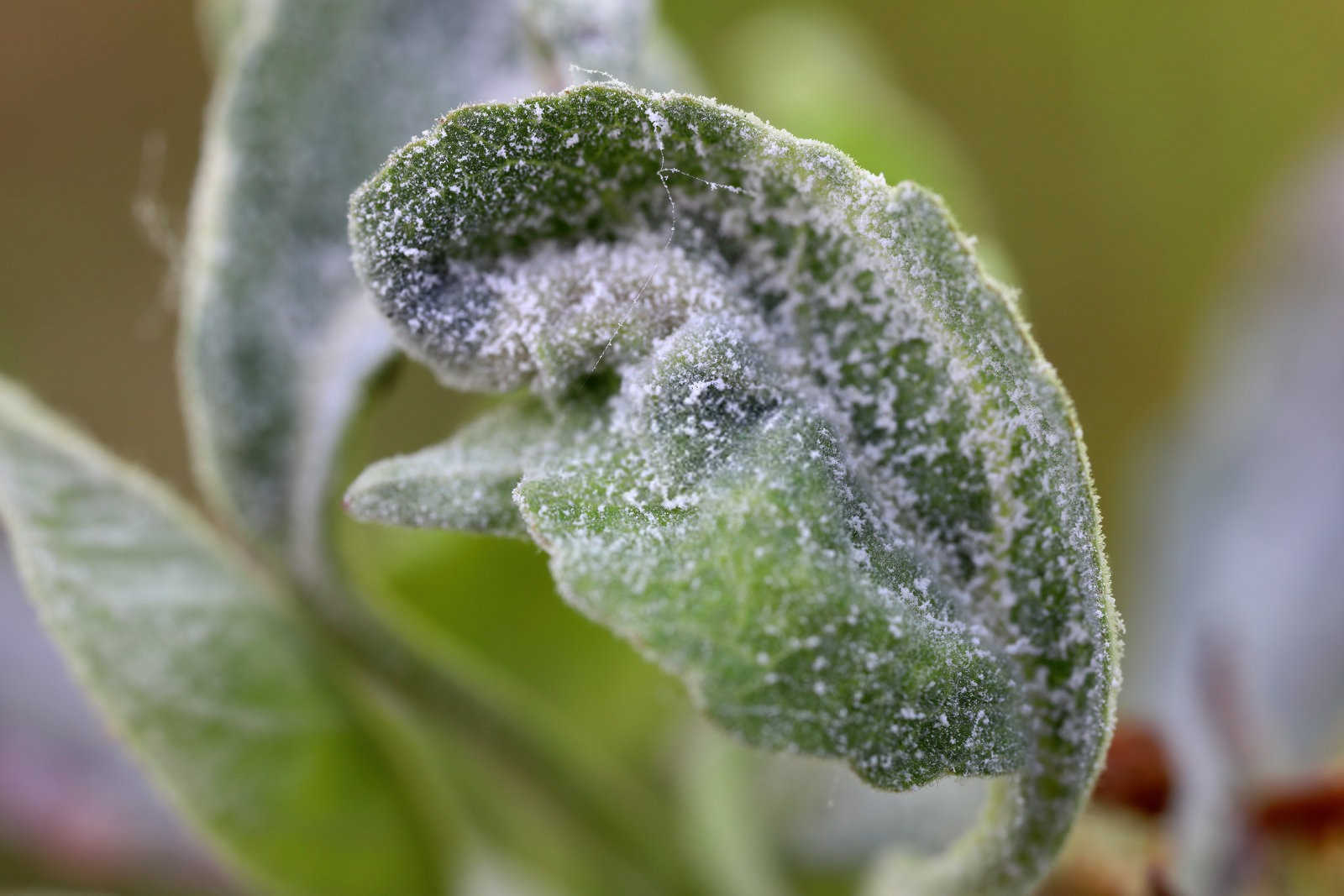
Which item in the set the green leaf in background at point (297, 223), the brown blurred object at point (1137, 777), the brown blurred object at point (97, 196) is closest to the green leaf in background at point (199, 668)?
the green leaf in background at point (297, 223)

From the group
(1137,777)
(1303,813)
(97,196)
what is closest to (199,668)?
(1137,777)

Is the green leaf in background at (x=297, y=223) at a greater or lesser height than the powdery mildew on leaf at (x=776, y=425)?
greater

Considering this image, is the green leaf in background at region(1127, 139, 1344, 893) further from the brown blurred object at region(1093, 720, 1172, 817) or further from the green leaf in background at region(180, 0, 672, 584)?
the green leaf in background at region(180, 0, 672, 584)

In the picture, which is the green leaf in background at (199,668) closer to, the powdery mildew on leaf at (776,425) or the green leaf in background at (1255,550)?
the powdery mildew on leaf at (776,425)

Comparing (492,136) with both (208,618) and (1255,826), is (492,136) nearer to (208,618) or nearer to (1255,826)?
(208,618)

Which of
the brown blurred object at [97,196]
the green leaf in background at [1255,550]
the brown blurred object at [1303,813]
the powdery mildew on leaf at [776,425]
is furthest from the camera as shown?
the brown blurred object at [97,196]

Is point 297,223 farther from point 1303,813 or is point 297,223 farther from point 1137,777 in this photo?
point 1303,813

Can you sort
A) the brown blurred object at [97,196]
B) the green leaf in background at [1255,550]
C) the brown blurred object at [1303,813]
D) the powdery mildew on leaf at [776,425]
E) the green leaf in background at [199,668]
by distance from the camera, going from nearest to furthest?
the powdery mildew on leaf at [776,425] < the green leaf in background at [199,668] < the brown blurred object at [1303,813] < the green leaf in background at [1255,550] < the brown blurred object at [97,196]
